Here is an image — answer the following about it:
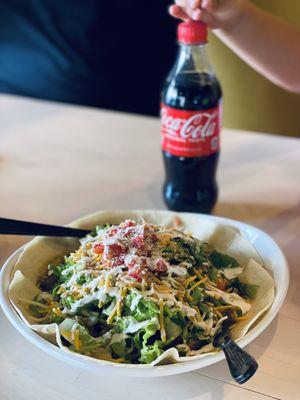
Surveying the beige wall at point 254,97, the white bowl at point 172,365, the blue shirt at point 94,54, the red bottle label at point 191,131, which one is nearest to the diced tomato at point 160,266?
the white bowl at point 172,365

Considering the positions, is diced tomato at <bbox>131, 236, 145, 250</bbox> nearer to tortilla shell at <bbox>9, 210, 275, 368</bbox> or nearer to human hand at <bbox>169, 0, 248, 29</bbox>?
tortilla shell at <bbox>9, 210, 275, 368</bbox>

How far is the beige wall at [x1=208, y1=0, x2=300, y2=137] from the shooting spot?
1.59 m

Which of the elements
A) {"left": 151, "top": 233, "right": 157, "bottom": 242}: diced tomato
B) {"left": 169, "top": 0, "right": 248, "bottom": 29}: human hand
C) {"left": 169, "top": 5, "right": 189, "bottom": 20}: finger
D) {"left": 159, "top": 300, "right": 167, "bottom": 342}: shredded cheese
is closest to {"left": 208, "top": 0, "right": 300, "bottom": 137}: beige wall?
{"left": 169, "top": 0, "right": 248, "bottom": 29}: human hand

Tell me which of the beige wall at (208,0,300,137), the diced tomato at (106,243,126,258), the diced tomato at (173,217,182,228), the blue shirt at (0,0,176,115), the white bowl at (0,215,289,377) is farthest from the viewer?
the blue shirt at (0,0,176,115)

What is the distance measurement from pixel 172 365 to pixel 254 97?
122 cm

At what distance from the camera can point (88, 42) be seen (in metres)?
2.13

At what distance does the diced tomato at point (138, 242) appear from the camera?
0.74 metres

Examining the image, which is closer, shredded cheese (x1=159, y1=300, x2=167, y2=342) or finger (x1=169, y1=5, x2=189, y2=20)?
shredded cheese (x1=159, y1=300, x2=167, y2=342)

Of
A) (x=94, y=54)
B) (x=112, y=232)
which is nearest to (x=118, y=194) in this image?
(x=112, y=232)

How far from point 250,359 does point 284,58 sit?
31.9 inches

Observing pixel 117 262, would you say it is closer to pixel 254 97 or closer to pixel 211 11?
pixel 211 11

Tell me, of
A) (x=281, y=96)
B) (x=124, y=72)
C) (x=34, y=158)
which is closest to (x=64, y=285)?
(x=34, y=158)

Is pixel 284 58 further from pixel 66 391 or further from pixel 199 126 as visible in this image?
pixel 66 391

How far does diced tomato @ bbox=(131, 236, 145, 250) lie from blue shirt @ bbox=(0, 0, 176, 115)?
1431mm
